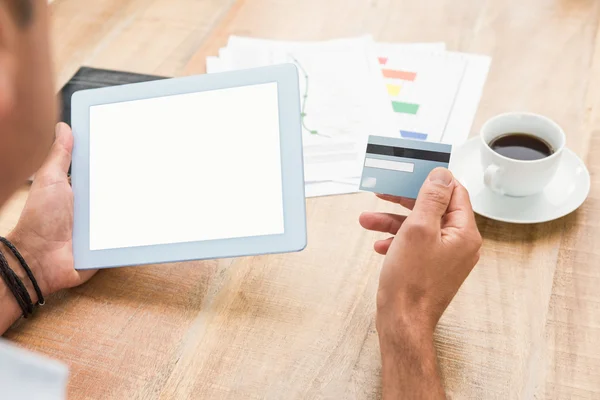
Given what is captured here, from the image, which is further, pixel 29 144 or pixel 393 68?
pixel 393 68

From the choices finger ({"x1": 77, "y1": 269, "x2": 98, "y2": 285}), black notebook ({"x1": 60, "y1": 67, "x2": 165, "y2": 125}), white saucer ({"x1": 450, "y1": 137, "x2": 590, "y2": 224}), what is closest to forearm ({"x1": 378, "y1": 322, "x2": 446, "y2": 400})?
white saucer ({"x1": 450, "y1": 137, "x2": 590, "y2": 224})

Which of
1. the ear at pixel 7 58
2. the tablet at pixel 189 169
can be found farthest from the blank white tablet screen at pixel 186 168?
the ear at pixel 7 58

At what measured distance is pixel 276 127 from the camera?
840mm

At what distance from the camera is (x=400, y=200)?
2.84 ft

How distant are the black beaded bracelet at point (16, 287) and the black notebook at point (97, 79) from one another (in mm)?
405

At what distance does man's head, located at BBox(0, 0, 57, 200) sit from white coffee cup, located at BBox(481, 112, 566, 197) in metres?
0.57

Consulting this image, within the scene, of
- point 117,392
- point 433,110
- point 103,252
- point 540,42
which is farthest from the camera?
point 540,42

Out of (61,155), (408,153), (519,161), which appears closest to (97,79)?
(61,155)

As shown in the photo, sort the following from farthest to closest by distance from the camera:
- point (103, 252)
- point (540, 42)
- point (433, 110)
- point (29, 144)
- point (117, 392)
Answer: point (540, 42) < point (433, 110) < point (103, 252) < point (117, 392) < point (29, 144)

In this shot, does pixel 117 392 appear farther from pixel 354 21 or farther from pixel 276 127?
pixel 354 21

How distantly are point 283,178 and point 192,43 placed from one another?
0.54 meters

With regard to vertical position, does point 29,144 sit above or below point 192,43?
above

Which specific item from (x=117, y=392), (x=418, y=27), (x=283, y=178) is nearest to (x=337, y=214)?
(x=283, y=178)

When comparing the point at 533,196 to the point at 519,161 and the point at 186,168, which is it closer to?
the point at 519,161
